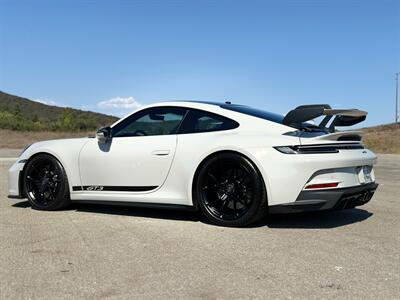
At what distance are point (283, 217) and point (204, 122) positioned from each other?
1.43 metres

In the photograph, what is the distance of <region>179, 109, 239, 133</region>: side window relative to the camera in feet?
17.5

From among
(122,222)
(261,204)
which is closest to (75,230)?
(122,222)

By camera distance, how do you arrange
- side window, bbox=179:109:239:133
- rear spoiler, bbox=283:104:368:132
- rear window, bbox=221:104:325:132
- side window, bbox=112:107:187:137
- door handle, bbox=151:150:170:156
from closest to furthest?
rear spoiler, bbox=283:104:368:132, rear window, bbox=221:104:325:132, side window, bbox=179:109:239:133, door handle, bbox=151:150:170:156, side window, bbox=112:107:187:137

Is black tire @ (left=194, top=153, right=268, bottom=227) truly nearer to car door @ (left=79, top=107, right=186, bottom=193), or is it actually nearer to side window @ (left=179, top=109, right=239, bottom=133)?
side window @ (left=179, top=109, right=239, bottom=133)

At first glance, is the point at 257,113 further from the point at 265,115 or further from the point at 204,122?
the point at 204,122

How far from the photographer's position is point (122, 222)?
215 inches

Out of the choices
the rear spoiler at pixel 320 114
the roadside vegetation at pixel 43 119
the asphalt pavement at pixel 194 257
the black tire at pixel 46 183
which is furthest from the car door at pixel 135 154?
the roadside vegetation at pixel 43 119

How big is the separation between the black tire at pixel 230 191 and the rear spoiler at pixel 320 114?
0.66m

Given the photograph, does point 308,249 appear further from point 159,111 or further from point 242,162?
point 159,111

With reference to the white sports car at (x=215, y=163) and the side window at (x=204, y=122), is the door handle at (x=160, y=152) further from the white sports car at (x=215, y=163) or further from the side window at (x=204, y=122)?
the side window at (x=204, y=122)

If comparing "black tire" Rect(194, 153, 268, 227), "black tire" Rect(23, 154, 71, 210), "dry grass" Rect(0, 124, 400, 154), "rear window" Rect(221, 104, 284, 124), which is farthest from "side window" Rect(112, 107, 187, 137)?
"dry grass" Rect(0, 124, 400, 154)

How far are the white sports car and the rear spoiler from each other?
0.04 feet

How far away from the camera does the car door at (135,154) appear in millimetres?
5520

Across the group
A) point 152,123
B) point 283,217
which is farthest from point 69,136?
point 283,217
